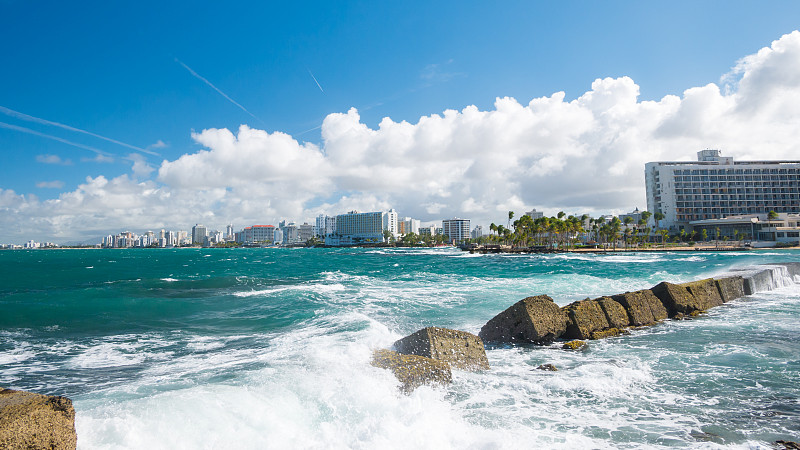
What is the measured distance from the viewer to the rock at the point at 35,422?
159 inches

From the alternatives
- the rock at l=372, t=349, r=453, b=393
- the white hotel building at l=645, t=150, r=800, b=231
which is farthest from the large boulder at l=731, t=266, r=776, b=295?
the white hotel building at l=645, t=150, r=800, b=231

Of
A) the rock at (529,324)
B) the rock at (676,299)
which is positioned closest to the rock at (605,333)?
the rock at (529,324)

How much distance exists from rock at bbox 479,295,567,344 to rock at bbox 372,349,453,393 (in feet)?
13.0

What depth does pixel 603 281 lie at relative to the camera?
2706 centimetres

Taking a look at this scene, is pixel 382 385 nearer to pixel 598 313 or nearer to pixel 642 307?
pixel 598 313

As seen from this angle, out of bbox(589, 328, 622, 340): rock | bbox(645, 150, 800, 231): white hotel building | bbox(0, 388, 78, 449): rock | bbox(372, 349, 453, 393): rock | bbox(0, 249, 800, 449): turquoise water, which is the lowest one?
bbox(589, 328, 622, 340): rock

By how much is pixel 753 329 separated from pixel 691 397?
777cm

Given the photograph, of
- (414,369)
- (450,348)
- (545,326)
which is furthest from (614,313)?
(414,369)

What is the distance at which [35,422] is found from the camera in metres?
4.21

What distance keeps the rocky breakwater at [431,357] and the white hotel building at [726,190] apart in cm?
14713

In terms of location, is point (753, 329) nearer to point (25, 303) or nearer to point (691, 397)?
point (691, 397)

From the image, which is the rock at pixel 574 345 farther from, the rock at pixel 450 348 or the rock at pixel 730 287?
the rock at pixel 730 287

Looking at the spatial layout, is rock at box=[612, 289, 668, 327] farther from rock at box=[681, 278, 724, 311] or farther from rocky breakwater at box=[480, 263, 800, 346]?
rock at box=[681, 278, 724, 311]

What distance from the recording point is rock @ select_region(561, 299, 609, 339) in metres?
11.9
